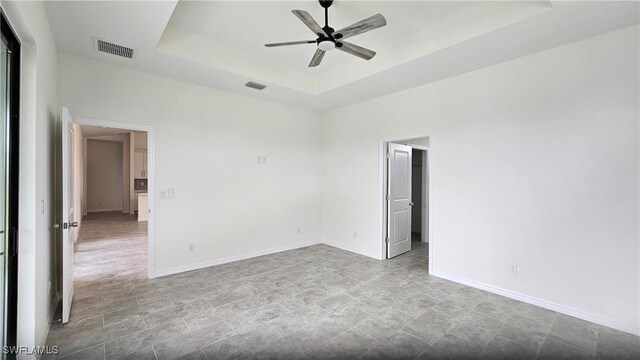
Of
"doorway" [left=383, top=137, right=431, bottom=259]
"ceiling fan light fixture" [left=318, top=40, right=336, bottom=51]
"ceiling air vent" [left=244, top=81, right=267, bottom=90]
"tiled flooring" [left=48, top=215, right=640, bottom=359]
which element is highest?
"ceiling air vent" [left=244, top=81, right=267, bottom=90]

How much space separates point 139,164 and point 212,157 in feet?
24.0

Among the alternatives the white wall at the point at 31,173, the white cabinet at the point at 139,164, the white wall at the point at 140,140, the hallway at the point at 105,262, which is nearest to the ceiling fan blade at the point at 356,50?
the white wall at the point at 31,173

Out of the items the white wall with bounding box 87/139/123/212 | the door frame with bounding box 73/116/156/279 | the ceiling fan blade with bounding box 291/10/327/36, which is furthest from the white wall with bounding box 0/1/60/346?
the white wall with bounding box 87/139/123/212

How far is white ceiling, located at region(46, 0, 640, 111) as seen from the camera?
2.44 metres

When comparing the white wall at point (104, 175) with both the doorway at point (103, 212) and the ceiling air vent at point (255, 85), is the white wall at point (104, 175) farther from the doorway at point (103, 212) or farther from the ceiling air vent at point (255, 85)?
the ceiling air vent at point (255, 85)

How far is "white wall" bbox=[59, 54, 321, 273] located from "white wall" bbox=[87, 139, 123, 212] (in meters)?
8.46

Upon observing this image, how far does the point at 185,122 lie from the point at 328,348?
3.55 meters

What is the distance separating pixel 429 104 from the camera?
4027 millimetres

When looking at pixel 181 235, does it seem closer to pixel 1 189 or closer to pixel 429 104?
pixel 1 189

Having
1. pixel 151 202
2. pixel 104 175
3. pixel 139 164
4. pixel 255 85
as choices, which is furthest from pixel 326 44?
pixel 104 175

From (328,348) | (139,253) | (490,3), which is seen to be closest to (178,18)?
(490,3)

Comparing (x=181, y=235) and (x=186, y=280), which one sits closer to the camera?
(x=186, y=280)

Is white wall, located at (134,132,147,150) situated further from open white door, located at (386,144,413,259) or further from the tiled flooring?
open white door, located at (386,144,413,259)

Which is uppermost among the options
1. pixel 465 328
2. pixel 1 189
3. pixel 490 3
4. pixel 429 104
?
pixel 490 3
